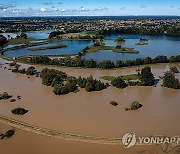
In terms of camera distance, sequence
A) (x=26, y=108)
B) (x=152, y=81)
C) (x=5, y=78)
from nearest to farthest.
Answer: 1. (x=26, y=108)
2. (x=152, y=81)
3. (x=5, y=78)

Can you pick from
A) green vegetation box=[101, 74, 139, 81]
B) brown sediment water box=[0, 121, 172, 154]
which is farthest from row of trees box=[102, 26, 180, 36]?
brown sediment water box=[0, 121, 172, 154]

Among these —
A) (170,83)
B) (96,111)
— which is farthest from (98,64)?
(96,111)

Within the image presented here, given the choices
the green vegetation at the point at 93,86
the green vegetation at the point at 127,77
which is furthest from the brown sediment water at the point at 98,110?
the green vegetation at the point at 127,77

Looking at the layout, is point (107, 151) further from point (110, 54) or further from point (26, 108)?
point (110, 54)

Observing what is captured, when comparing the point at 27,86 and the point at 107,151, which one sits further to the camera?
the point at 27,86

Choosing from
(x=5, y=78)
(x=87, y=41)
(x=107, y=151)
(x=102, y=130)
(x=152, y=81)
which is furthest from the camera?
(x=87, y=41)

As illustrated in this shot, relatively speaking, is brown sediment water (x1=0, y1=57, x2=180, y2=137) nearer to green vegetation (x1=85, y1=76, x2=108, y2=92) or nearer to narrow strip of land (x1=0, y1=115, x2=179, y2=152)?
green vegetation (x1=85, y1=76, x2=108, y2=92)

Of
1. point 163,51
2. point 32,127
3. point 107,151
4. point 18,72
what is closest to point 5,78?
point 18,72

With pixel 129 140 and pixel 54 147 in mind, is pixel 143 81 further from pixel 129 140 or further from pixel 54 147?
pixel 54 147

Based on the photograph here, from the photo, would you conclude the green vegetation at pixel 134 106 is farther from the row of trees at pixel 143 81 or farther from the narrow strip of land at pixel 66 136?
the narrow strip of land at pixel 66 136
